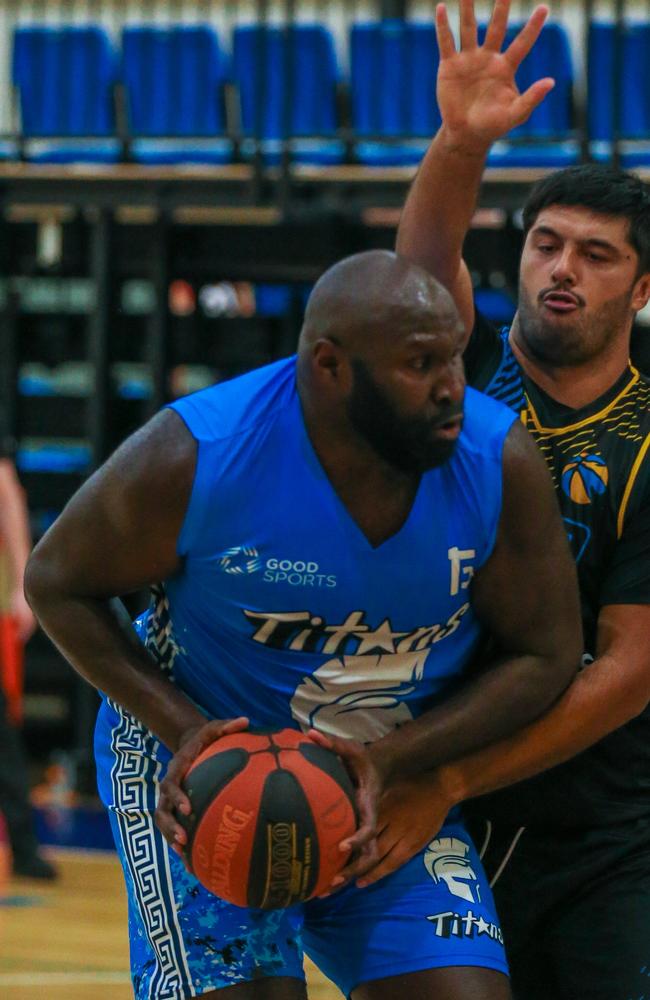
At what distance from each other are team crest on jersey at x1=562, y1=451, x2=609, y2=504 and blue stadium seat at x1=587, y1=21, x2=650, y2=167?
5.56 m

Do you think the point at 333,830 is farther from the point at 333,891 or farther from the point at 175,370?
the point at 175,370

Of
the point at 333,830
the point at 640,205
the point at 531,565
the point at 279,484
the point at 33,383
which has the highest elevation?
the point at 640,205

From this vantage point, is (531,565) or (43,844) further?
(43,844)

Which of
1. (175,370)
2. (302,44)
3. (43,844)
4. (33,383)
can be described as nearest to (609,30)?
(302,44)

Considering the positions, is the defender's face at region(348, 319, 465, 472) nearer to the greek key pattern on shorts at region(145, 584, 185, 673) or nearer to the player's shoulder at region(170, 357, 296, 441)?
the player's shoulder at region(170, 357, 296, 441)

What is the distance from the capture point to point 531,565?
2.60 meters

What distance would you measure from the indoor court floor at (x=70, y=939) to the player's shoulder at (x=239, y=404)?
2.93 m

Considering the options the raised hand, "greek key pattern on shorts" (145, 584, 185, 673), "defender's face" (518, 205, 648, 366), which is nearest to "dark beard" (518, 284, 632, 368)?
"defender's face" (518, 205, 648, 366)

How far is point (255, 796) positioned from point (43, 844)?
5.04m

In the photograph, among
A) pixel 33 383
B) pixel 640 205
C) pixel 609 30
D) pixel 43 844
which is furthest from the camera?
pixel 33 383

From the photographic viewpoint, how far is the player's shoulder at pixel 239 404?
254 cm

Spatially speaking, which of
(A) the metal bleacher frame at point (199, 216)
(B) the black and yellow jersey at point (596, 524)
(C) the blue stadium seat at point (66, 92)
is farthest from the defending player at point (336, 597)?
(C) the blue stadium seat at point (66, 92)

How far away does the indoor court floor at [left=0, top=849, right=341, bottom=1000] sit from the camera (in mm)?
5066

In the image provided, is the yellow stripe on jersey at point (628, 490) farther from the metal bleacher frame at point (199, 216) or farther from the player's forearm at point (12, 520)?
the metal bleacher frame at point (199, 216)
